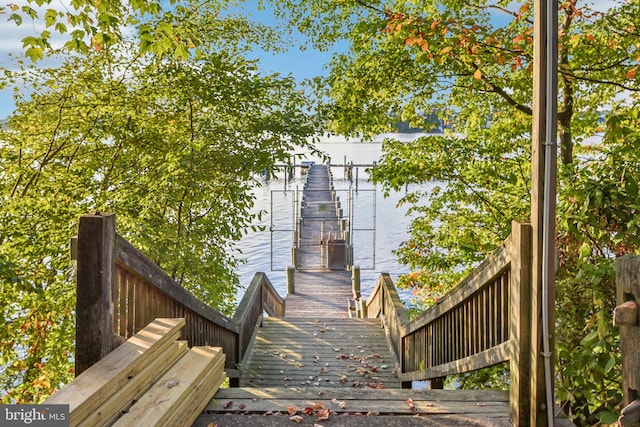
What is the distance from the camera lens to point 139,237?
5.13 m

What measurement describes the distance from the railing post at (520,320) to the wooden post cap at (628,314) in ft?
2.21

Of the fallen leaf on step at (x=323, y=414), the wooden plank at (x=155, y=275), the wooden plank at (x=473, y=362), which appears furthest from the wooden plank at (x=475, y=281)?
the wooden plank at (x=155, y=275)

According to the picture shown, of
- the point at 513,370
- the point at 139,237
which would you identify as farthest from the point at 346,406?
the point at 139,237

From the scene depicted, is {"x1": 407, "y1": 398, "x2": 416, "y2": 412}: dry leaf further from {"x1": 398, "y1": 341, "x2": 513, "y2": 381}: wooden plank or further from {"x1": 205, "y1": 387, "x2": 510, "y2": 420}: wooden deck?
{"x1": 398, "y1": 341, "x2": 513, "y2": 381}: wooden plank

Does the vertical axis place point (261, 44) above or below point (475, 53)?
above

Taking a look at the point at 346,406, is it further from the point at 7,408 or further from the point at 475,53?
the point at 475,53

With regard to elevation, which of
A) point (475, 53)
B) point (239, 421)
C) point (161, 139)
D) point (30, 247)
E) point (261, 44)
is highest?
point (261, 44)

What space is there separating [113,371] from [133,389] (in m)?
0.16

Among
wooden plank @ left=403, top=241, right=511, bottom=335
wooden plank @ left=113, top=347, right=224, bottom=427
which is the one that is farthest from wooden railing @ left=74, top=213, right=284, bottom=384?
wooden plank @ left=403, top=241, right=511, bottom=335

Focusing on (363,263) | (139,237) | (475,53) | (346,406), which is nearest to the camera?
(346,406)

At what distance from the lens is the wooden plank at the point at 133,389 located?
2.24 meters

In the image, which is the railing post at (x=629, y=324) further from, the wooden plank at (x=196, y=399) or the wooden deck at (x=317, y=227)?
the wooden deck at (x=317, y=227)

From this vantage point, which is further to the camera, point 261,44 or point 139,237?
point 261,44

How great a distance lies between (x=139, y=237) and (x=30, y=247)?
3.96ft
